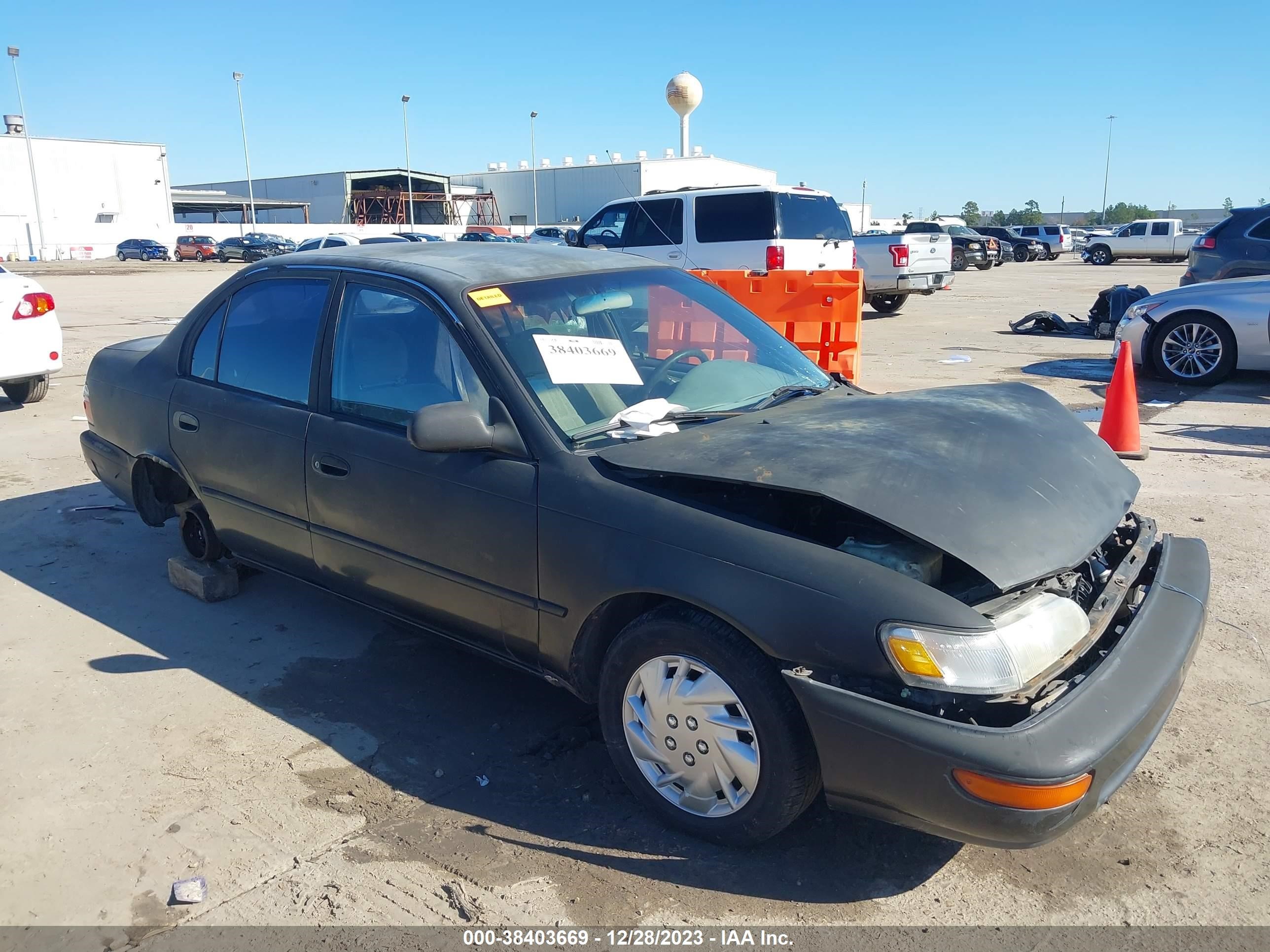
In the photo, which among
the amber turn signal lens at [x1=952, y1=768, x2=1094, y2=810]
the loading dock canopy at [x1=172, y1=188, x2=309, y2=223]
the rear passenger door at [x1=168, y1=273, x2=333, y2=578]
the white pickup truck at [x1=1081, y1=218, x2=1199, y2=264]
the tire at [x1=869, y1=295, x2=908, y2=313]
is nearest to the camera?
the amber turn signal lens at [x1=952, y1=768, x2=1094, y2=810]

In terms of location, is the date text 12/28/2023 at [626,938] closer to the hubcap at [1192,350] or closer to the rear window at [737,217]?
the hubcap at [1192,350]

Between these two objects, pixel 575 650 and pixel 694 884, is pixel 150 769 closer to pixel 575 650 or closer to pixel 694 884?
pixel 575 650

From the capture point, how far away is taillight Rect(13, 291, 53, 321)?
336 inches

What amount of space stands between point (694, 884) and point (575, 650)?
2.52 ft

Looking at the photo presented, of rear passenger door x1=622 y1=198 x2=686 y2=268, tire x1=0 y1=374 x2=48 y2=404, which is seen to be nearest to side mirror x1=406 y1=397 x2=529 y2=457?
tire x1=0 y1=374 x2=48 y2=404

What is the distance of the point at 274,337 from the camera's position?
4.08 metres

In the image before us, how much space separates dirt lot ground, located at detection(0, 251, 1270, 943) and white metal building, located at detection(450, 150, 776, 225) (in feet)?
107

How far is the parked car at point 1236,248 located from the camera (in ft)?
39.6

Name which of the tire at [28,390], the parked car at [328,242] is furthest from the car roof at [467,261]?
the parked car at [328,242]

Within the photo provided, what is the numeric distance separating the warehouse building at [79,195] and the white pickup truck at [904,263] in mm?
57133

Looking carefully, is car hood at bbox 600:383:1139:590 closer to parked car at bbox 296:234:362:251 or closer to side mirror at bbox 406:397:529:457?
side mirror at bbox 406:397:529:457

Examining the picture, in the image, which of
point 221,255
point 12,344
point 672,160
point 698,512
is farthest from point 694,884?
point 221,255

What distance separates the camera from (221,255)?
52.0 metres

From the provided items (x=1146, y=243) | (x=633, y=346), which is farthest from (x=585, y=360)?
(x=1146, y=243)
